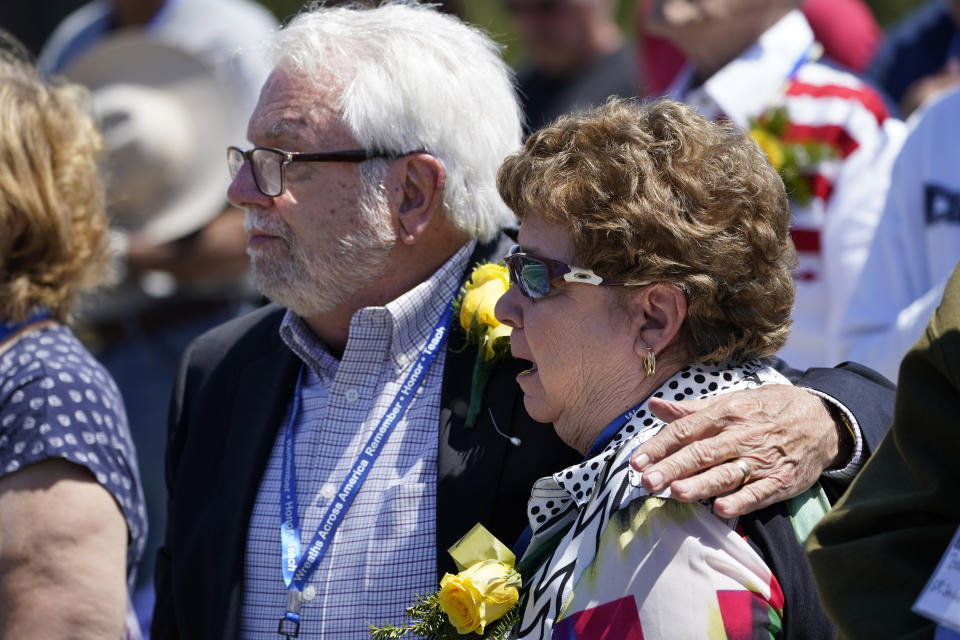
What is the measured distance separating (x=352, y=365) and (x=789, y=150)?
6.15 ft

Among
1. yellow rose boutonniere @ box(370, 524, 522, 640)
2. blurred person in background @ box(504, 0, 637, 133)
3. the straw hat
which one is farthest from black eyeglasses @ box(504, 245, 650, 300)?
blurred person in background @ box(504, 0, 637, 133)

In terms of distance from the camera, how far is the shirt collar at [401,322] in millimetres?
3051

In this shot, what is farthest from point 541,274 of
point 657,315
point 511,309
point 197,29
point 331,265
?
point 197,29

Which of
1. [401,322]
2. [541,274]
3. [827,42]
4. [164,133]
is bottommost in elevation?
[164,133]

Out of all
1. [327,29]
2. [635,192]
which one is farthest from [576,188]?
[327,29]

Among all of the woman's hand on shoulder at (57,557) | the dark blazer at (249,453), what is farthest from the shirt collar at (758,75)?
the woman's hand on shoulder at (57,557)

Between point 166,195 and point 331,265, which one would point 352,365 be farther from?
point 166,195

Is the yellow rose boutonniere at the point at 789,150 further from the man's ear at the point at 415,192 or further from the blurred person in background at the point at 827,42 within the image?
the blurred person in background at the point at 827,42

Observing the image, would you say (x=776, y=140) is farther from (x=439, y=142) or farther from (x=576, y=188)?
(x=576, y=188)

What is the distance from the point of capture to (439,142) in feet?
10.4

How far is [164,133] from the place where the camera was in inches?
220

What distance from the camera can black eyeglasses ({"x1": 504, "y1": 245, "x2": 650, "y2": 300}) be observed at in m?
2.43

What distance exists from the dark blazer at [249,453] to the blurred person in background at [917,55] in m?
3.14

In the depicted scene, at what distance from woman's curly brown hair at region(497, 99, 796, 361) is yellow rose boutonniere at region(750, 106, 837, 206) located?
1.67 m
